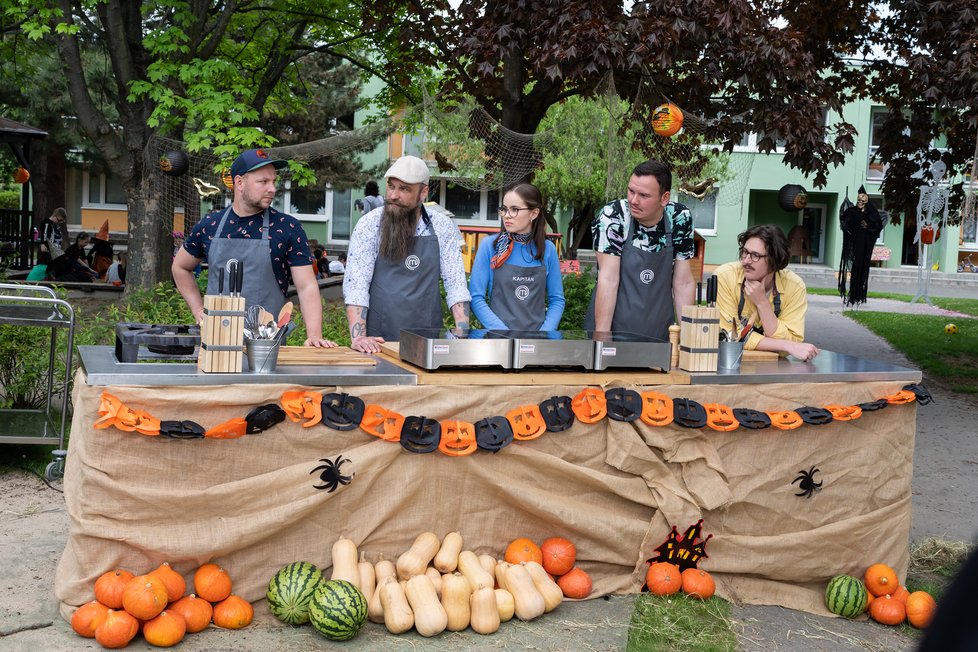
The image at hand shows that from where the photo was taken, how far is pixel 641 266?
4969 mm

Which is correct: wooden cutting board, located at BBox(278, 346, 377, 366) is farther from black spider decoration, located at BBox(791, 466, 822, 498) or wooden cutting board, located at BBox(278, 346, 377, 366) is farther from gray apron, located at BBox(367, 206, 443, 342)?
black spider decoration, located at BBox(791, 466, 822, 498)

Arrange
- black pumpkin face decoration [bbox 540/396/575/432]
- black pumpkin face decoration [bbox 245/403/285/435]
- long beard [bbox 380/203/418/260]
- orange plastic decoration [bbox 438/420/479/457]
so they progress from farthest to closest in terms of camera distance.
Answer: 1. long beard [bbox 380/203/418/260]
2. black pumpkin face decoration [bbox 540/396/575/432]
3. orange plastic decoration [bbox 438/420/479/457]
4. black pumpkin face decoration [bbox 245/403/285/435]

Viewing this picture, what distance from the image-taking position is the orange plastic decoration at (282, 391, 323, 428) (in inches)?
141

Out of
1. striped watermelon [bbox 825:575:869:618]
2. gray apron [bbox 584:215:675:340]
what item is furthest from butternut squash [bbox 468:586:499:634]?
gray apron [bbox 584:215:675:340]

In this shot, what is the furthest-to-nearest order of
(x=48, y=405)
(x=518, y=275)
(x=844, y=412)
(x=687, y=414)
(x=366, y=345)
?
1. (x=48, y=405)
2. (x=518, y=275)
3. (x=366, y=345)
4. (x=844, y=412)
5. (x=687, y=414)

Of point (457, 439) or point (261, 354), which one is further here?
point (457, 439)

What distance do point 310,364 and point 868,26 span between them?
9.24m

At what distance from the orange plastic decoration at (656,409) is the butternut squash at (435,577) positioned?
1018 millimetres

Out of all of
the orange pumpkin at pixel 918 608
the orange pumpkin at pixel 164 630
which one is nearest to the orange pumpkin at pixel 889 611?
the orange pumpkin at pixel 918 608

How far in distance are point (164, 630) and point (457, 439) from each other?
1224 millimetres

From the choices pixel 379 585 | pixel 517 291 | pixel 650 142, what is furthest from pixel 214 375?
pixel 650 142

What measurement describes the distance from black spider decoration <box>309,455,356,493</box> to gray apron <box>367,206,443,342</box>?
4.19 feet

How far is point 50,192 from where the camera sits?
2872 cm

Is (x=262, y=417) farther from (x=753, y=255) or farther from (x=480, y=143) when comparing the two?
(x=480, y=143)
